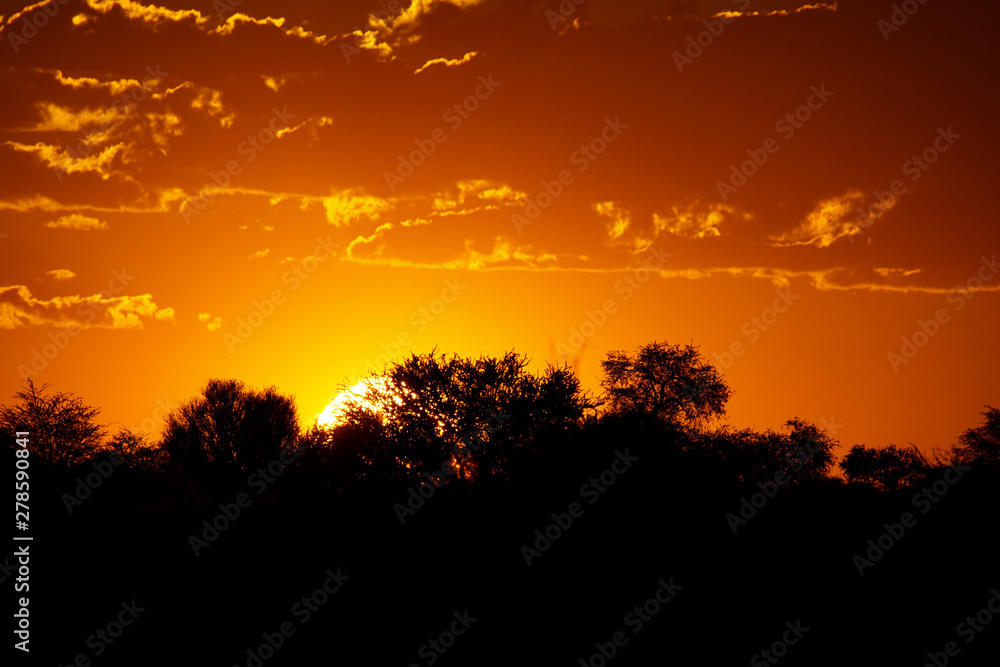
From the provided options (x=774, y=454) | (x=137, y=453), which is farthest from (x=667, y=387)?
(x=137, y=453)

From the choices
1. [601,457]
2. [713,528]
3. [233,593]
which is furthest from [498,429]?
[233,593]

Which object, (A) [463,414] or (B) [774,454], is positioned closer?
(A) [463,414]

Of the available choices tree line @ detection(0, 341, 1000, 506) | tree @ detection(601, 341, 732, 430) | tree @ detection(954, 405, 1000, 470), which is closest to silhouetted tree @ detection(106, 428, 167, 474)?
tree line @ detection(0, 341, 1000, 506)

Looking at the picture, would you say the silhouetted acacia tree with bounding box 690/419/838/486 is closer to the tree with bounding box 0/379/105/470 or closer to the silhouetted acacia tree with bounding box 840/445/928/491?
the silhouetted acacia tree with bounding box 840/445/928/491

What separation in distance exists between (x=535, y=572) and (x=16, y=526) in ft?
106

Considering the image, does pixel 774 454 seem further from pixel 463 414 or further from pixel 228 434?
pixel 228 434

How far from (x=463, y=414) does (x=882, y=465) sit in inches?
2235

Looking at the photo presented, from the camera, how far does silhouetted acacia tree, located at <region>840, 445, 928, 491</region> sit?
98562 millimetres

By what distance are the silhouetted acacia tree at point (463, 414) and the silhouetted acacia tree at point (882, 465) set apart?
4382 cm

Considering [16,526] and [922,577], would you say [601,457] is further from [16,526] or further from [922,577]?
[16,526]

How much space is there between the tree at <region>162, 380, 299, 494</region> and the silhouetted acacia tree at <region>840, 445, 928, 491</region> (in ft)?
213

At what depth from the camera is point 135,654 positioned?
3312cm

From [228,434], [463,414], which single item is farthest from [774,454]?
[228,434]

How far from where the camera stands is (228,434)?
84.5m
